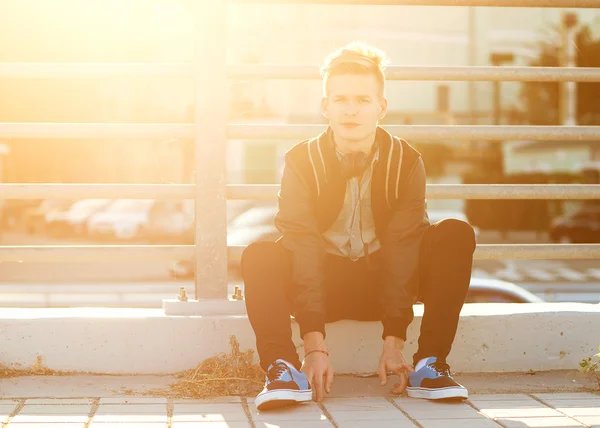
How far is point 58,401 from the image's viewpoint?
3814 mm

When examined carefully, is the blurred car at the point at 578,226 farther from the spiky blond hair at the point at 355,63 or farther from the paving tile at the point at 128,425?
the paving tile at the point at 128,425

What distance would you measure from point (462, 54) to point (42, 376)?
40130 millimetres

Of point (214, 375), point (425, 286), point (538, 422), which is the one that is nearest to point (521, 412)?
point (538, 422)

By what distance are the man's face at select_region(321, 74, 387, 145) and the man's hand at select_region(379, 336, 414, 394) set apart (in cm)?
78

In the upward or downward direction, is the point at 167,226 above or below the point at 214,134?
below

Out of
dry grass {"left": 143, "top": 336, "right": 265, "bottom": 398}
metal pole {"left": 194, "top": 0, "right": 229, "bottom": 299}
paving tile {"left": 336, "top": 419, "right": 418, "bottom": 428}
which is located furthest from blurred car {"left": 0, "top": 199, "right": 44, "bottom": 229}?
paving tile {"left": 336, "top": 419, "right": 418, "bottom": 428}

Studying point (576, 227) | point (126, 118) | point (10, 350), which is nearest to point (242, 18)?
point (126, 118)

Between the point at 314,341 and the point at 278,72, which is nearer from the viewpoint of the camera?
the point at 314,341

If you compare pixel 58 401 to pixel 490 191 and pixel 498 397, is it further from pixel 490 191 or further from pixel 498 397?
pixel 490 191

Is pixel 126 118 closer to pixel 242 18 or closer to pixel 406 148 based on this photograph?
pixel 242 18

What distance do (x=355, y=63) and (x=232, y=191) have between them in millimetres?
854

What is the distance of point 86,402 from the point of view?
3805 millimetres

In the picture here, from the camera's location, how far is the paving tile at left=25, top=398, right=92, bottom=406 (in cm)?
378

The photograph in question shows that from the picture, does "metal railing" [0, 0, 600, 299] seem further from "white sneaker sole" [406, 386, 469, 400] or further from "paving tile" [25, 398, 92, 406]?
"white sneaker sole" [406, 386, 469, 400]
